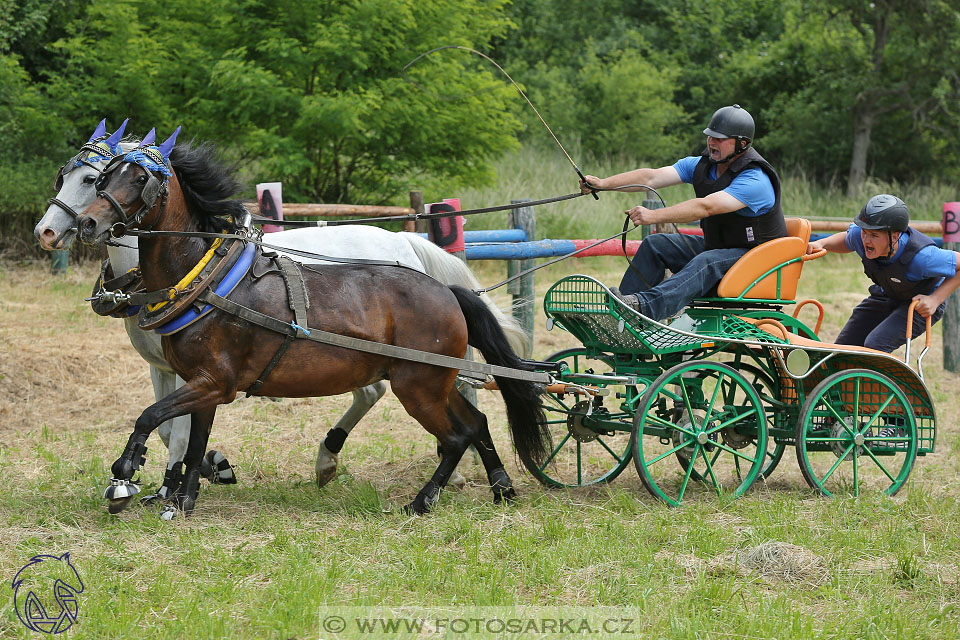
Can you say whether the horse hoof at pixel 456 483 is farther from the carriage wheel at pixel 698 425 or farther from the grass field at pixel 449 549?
the carriage wheel at pixel 698 425

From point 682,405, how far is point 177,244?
9.18 feet

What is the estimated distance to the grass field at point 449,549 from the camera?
3.64 m

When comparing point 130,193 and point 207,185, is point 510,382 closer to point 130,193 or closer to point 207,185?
point 207,185

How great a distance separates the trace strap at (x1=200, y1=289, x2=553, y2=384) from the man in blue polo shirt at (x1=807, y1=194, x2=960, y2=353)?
76.6 inches

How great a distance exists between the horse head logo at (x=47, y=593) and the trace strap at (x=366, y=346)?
132cm

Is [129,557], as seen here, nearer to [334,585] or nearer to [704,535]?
[334,585]

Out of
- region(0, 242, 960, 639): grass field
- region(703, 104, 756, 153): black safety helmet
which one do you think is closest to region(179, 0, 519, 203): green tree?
region(0, 242, 960, 639): grass field

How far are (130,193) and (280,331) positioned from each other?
926 mm

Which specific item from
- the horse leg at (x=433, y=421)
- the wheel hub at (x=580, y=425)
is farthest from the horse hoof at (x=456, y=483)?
the wheel hub at (x=580, y=425)

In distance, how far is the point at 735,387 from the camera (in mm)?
5715

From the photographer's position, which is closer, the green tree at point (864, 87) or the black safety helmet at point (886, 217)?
the black safety helmet at point (886, 217)

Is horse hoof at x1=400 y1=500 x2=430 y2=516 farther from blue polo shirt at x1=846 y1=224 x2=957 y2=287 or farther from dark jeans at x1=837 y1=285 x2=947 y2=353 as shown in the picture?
blue polo shirt at x1=846 y1=224 x2=957 y2=287

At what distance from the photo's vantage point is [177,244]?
484cm

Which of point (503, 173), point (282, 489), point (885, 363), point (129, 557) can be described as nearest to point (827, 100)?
point (503, 173)
